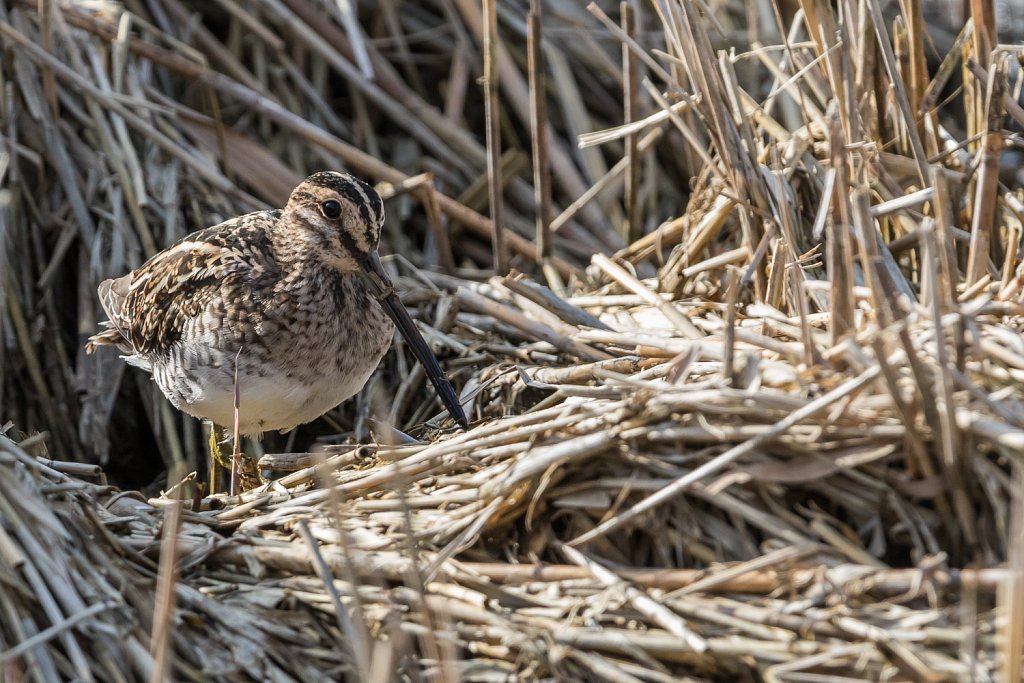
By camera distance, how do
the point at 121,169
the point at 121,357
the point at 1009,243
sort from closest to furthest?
the point at 1009,243 < the point at 121,357 < the point at 121,169

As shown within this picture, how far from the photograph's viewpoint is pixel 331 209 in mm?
4328

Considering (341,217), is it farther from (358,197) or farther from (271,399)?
(271,399)

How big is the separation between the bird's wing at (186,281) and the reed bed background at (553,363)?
1.67ft

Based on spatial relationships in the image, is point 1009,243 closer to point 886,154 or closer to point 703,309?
point 886,154

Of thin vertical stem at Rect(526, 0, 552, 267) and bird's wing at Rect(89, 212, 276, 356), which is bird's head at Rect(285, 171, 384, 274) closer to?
bird's wing at Rect(89, 212, 276, 356)

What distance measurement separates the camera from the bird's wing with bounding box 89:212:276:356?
14.3 feet

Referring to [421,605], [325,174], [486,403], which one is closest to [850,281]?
[421,605]

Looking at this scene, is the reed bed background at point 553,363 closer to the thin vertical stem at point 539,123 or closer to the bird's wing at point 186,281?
the thin vertical stem at point 539,123

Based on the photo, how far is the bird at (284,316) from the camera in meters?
4.21

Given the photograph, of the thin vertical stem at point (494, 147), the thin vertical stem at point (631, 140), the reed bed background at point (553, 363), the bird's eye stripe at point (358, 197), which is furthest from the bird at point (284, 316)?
the thin vertical stem at point (631, 140)

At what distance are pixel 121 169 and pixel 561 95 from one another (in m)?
2.15

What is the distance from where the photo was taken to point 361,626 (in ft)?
8.98

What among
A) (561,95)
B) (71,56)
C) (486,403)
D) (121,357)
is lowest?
(486,403)

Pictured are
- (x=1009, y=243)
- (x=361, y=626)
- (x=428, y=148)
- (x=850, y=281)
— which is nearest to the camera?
(x=361, y=626)
